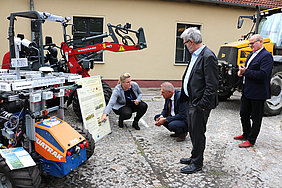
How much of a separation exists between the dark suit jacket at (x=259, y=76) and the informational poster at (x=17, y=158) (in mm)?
3272

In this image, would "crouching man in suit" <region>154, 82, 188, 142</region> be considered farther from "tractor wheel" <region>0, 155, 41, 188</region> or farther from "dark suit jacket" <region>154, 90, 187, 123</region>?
"tractor wheel" <region>0, 155, 41, 188</region>

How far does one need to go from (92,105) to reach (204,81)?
2118mm

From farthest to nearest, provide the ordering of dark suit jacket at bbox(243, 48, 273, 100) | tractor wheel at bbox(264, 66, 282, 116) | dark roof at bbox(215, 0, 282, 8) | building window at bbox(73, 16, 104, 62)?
dark roof at bbox(215, 0, 282, 8), building window at bbox(73, 16, 104, 62), tractor wheel at bbox(264, 66, 282, 116), dark suit jacket at bbox(243, 48, 273, 100)

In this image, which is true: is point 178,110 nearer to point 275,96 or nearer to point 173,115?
point 173,115

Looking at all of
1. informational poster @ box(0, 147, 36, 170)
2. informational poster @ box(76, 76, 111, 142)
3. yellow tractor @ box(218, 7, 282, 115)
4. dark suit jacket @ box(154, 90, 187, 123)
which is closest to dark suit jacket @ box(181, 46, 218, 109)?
dark suit jacket @ box(154, 90, 187, 123)

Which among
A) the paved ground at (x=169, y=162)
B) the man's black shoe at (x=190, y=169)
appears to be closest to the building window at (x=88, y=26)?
the paved ground at (x=169, y=162)

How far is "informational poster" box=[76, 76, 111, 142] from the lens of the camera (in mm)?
4207

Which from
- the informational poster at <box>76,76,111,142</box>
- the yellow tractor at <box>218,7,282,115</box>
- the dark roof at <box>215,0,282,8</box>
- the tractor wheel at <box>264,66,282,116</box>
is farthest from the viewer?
the dark roof at <box>215,0,282,8</box>

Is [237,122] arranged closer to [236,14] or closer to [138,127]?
[138,127]

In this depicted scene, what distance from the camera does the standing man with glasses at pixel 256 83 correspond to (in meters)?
3.97

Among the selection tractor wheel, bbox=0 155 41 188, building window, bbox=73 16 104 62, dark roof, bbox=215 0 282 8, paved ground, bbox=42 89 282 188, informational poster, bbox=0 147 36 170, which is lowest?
paved ground, bbox=42 89 282 188

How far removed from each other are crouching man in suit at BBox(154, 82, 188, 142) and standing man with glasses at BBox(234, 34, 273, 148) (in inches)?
38.6

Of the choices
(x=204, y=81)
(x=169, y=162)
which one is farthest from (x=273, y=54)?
(x=169, y=162)

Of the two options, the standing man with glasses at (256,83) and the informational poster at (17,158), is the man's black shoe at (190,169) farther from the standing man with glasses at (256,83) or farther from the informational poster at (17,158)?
the informational poster at (17,158)
